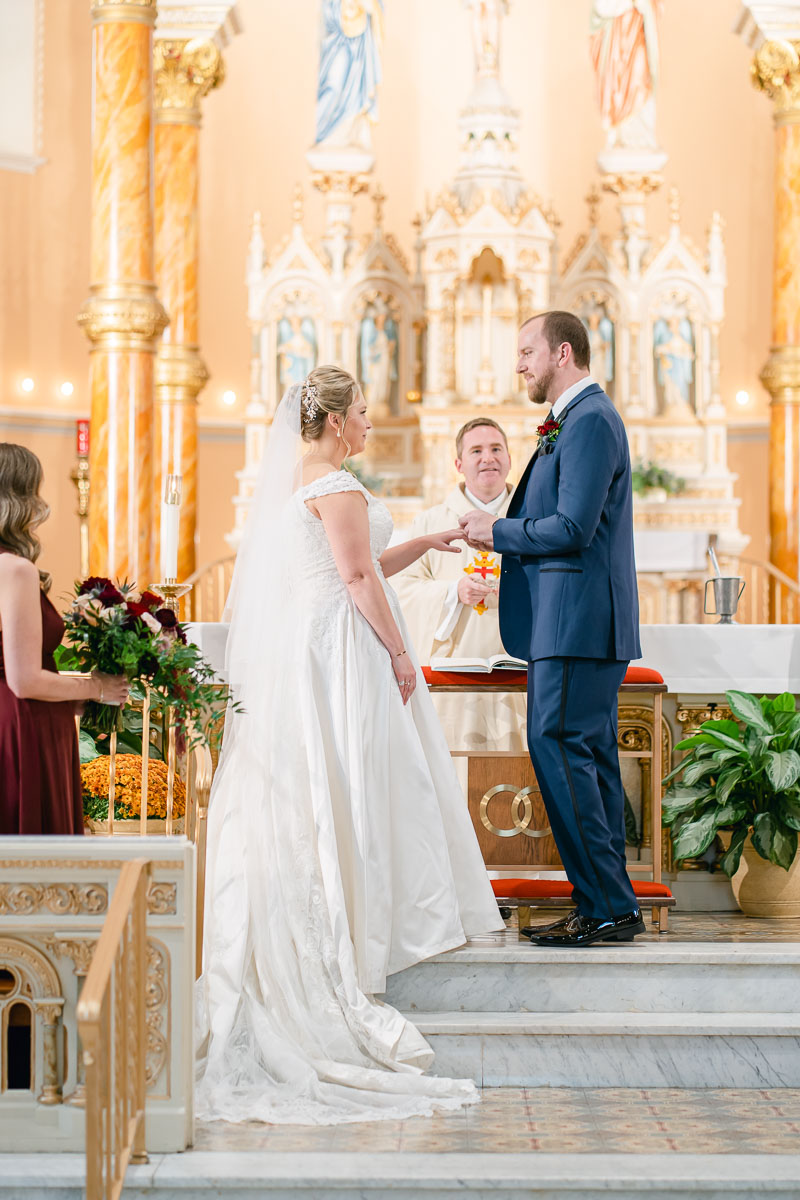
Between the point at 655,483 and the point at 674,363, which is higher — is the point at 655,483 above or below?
below

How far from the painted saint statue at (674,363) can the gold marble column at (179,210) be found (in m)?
3.89

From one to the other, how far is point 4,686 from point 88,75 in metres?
11.1

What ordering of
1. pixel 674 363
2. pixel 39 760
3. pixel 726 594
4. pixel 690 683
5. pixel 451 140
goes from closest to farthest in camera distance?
pixel 39 760
pixel 690 683
pixel 726 594
pixel 674 363
pixel 451 140

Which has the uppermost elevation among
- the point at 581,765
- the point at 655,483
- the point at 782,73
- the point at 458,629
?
the point at 782,73

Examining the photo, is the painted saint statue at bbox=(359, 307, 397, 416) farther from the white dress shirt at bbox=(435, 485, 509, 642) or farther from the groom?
the groom

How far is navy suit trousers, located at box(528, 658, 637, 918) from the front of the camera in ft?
14.4

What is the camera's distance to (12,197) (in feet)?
43.0

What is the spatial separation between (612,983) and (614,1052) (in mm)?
221

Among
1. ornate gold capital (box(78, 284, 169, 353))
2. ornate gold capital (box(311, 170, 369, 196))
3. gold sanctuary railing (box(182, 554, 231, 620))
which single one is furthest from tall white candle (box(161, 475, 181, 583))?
ornate gold capital (box(311, 170, 369, 196))

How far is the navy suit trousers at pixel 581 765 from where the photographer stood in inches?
172

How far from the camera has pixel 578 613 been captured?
174 inches

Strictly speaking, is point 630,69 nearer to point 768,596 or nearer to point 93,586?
point 768,596

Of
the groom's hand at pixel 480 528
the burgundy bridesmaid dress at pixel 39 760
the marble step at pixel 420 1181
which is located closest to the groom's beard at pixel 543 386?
the groom's hand at pixel 480 528

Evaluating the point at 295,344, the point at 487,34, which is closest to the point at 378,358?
the point at 295,344
